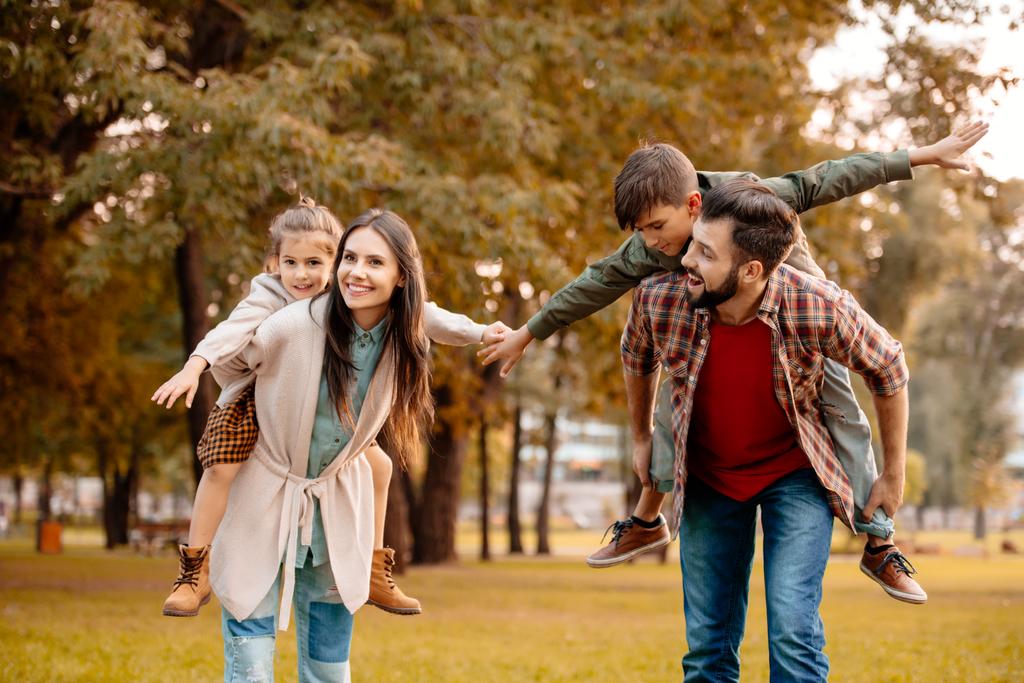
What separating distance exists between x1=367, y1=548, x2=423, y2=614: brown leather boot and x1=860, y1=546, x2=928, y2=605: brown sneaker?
71.1 inches

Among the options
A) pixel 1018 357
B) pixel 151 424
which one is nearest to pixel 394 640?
pixel 151 424

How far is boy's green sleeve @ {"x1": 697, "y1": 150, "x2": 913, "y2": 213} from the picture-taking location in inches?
182

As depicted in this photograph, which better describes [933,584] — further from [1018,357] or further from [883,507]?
[1018,357]

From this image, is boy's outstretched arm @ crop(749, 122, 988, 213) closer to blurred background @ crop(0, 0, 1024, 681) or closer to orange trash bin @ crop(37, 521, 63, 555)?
blurred background @ crop(0, 0, 1024, 681)

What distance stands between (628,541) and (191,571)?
71.7 inches

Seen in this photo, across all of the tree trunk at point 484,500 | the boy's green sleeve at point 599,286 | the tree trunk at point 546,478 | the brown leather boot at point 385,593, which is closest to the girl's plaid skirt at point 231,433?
the brown leather boot at point 385,593

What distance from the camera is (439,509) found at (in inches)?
1055

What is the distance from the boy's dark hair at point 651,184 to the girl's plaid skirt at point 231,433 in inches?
62.2

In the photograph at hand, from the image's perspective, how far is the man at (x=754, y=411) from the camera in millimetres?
4277

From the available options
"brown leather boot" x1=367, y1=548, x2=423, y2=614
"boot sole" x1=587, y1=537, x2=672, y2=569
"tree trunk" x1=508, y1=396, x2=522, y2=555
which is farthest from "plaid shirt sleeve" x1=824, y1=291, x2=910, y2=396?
"tree trunk" x1=508, y1=396, x2=522, y2=555

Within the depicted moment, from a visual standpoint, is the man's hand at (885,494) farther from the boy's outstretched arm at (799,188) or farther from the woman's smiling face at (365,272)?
the woman's smiling face at (365,272)

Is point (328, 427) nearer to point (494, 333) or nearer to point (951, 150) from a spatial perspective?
point (494, 333)

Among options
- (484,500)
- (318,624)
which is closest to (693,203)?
(318,624)

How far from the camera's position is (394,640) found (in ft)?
38.0
